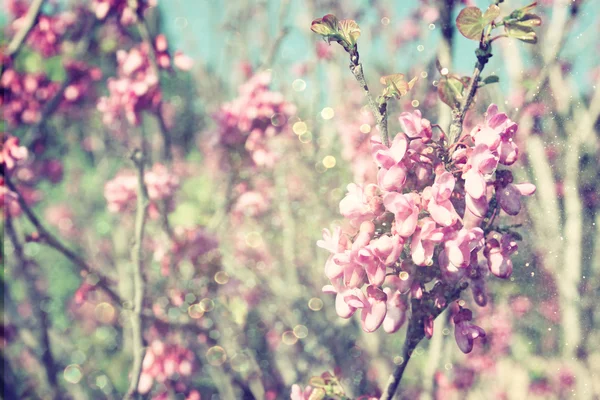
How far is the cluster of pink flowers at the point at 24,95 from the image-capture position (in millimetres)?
1418

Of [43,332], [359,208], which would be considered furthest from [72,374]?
[359,208]

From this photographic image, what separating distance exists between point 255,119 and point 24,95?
2.46ft

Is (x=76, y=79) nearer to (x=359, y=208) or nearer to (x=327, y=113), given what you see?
(x=327, y=113)

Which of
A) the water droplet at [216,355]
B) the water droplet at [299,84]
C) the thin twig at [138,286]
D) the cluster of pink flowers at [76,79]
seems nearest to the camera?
the thin twig at [138,286]

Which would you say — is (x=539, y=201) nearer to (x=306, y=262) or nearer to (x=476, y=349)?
(x=476, y=349)

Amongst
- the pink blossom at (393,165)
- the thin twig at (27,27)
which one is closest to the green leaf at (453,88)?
the pink blossom at (393,165)

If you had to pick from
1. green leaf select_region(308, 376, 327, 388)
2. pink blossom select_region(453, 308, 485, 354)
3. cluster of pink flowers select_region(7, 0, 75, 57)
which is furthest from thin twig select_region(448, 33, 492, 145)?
cluster of pink flowers select_region(7, 0, 75, 57)

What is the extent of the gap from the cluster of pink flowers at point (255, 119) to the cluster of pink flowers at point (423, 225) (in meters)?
0.89

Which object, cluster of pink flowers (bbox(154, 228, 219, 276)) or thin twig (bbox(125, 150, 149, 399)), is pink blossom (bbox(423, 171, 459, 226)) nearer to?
thin twig (bbox(125, 150, 149, 399))

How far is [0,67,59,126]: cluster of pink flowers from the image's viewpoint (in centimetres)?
142

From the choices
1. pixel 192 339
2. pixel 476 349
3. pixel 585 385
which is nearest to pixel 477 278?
pixel 585 385

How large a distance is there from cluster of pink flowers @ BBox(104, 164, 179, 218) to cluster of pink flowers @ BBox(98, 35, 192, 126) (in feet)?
0.74

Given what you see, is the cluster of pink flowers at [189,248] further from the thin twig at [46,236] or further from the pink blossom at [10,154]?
the pink blossom at [10,154]

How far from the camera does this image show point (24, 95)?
4.85 ft
